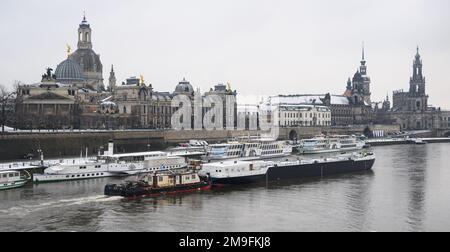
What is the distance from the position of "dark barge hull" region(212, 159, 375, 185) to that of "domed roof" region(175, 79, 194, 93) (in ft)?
166

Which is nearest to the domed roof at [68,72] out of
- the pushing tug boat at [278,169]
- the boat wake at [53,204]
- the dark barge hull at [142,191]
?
the pushing tug boat at [278,169]

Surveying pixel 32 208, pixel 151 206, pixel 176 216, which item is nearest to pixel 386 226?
pixel 176 216

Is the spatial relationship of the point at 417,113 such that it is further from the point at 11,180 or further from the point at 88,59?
the point at 11,180

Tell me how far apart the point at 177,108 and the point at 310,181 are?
5401 centimetres

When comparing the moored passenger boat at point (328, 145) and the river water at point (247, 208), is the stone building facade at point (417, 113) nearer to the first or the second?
the moored passenger boat at point (328, 145)

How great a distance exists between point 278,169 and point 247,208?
583 inches

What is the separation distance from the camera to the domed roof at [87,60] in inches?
4326

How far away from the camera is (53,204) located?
35.5 m

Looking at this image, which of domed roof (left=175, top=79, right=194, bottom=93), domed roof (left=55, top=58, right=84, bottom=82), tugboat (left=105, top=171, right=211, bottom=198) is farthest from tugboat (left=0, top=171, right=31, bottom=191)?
domed roof (left=175, top=79, right=194, bottom=93)

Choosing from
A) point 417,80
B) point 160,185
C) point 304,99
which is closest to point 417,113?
point 417,80

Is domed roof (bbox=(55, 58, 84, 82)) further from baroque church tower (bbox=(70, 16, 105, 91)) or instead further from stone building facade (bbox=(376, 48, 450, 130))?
stone building facade (bbox=(376, 48, 450, 130))
